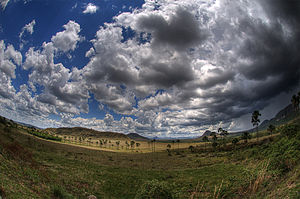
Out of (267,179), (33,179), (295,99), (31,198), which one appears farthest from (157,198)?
(295,99)

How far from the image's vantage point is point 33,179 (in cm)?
1393

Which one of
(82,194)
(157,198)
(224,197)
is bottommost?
(82,194)

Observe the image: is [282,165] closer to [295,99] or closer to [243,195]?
[243,195]

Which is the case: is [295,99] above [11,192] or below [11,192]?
above

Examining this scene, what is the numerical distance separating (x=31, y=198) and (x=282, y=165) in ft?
68.3

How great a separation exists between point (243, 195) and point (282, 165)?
17.4ft

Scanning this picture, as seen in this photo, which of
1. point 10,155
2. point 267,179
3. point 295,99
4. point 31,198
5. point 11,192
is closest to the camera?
point 11,192

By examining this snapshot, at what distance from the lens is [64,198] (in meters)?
13.7

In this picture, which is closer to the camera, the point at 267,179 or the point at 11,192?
the point at 11,192

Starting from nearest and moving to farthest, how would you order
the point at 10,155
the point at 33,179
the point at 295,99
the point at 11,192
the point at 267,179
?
1. the point at 11,192
2. the point at 267,179
3. the point at 33,179
4. the point at 10,155
5. the point at 295,99

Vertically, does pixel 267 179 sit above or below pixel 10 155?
below

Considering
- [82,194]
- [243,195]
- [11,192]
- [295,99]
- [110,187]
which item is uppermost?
[295,99]

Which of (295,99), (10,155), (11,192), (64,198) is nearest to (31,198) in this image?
(11,192)

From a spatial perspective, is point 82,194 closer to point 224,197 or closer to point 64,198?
point 64,198
